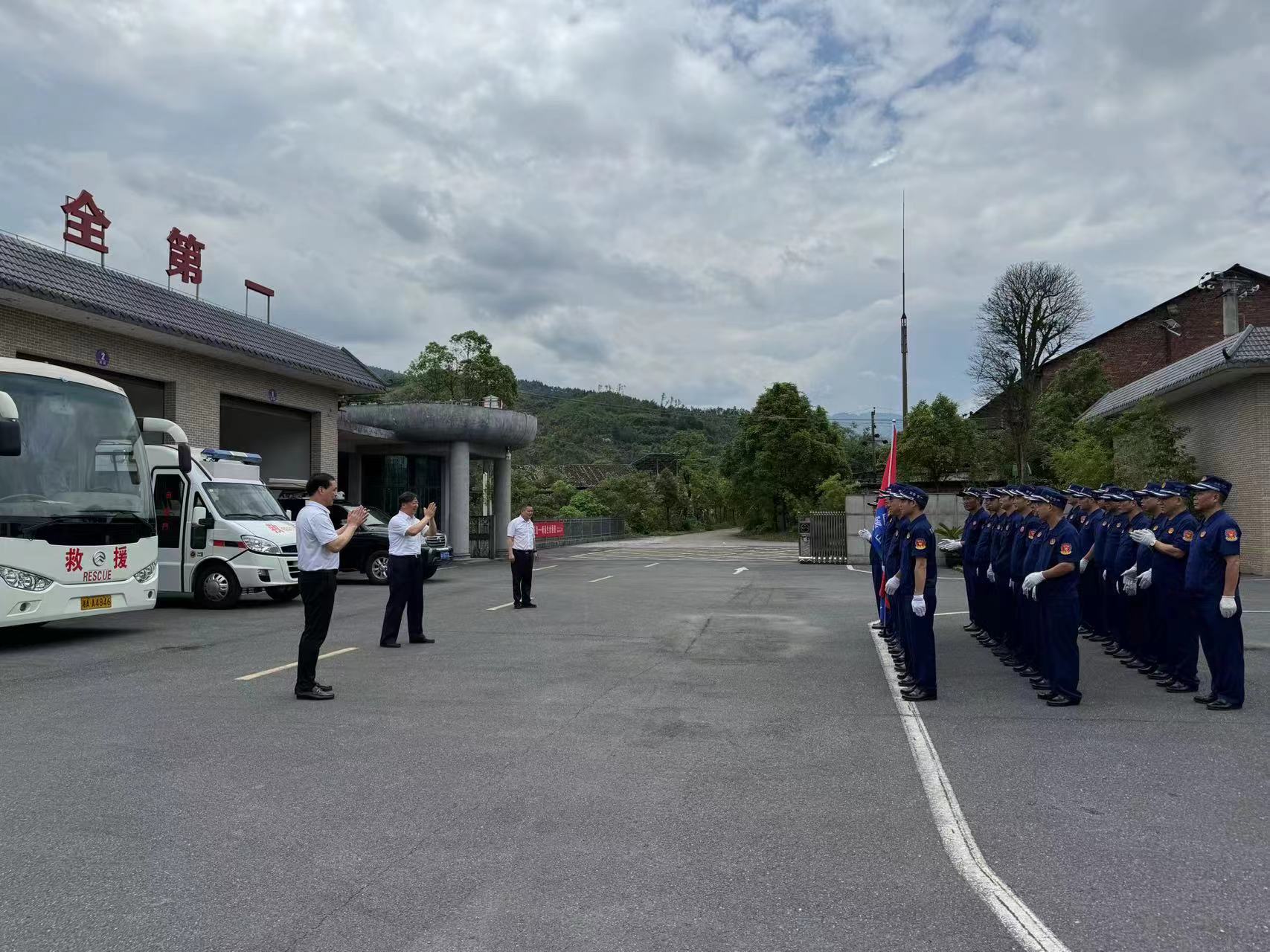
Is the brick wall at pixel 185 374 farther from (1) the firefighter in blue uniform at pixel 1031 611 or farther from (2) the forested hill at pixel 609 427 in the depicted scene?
(2) the forested hill at pixel 609 427

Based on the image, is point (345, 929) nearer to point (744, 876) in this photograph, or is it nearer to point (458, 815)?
point (458, 815)

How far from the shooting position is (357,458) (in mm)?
32375

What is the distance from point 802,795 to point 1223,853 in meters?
1.98

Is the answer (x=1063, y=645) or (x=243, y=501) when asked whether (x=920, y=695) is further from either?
(x=243, y=501)

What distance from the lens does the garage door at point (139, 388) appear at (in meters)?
16.5

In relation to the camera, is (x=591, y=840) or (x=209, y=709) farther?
(x=209, y=709)

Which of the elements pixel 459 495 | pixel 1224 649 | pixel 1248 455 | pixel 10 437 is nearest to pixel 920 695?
pixel 1224 649

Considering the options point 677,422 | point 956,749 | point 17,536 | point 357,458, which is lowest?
point 956,749

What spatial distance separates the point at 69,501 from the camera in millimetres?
10531

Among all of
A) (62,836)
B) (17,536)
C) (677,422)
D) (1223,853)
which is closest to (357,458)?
(17,536)

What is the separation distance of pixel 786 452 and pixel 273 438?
3304cm

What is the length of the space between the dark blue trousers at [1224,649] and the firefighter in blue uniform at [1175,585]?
285mm

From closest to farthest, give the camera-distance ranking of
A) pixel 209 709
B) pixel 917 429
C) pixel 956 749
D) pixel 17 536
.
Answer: pixel 956 749, pixel 209 709, pixel 17 536, pixel 917 429

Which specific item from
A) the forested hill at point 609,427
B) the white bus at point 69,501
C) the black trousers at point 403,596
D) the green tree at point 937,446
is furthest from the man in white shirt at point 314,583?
the forested hill at point 609,427
